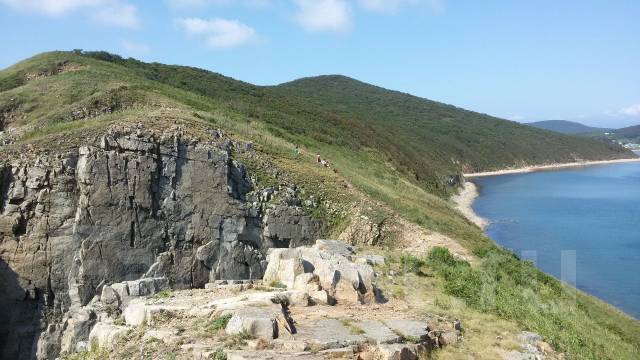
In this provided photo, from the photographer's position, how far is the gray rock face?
2338 cm

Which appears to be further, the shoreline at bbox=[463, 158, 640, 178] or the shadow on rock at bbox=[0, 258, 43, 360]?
the shoreline at bbox=[463, 158, 640, 178]

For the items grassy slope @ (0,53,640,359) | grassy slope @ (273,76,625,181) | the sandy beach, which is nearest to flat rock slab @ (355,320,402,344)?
grassy slope @ (0,53,640,359)

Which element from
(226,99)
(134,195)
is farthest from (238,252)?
(226,99)

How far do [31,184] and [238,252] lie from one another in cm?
943

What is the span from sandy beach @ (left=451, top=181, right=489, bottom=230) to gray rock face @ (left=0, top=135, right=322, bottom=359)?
36.5 m

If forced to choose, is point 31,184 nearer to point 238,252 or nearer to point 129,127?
point 129,127

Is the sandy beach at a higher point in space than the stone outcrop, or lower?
lower

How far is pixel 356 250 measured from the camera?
72.2 ft

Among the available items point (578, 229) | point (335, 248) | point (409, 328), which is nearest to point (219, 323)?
point (409, 328)

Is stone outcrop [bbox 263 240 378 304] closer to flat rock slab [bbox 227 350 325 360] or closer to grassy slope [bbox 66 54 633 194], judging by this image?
flat rock slab [bbox 227 350 325 360]

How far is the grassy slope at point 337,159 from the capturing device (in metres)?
17.5

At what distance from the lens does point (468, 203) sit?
260 feet

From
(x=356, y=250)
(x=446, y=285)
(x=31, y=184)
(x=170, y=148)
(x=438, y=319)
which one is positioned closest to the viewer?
(x=438, y=319)

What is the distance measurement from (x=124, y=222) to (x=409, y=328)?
16.3 m
